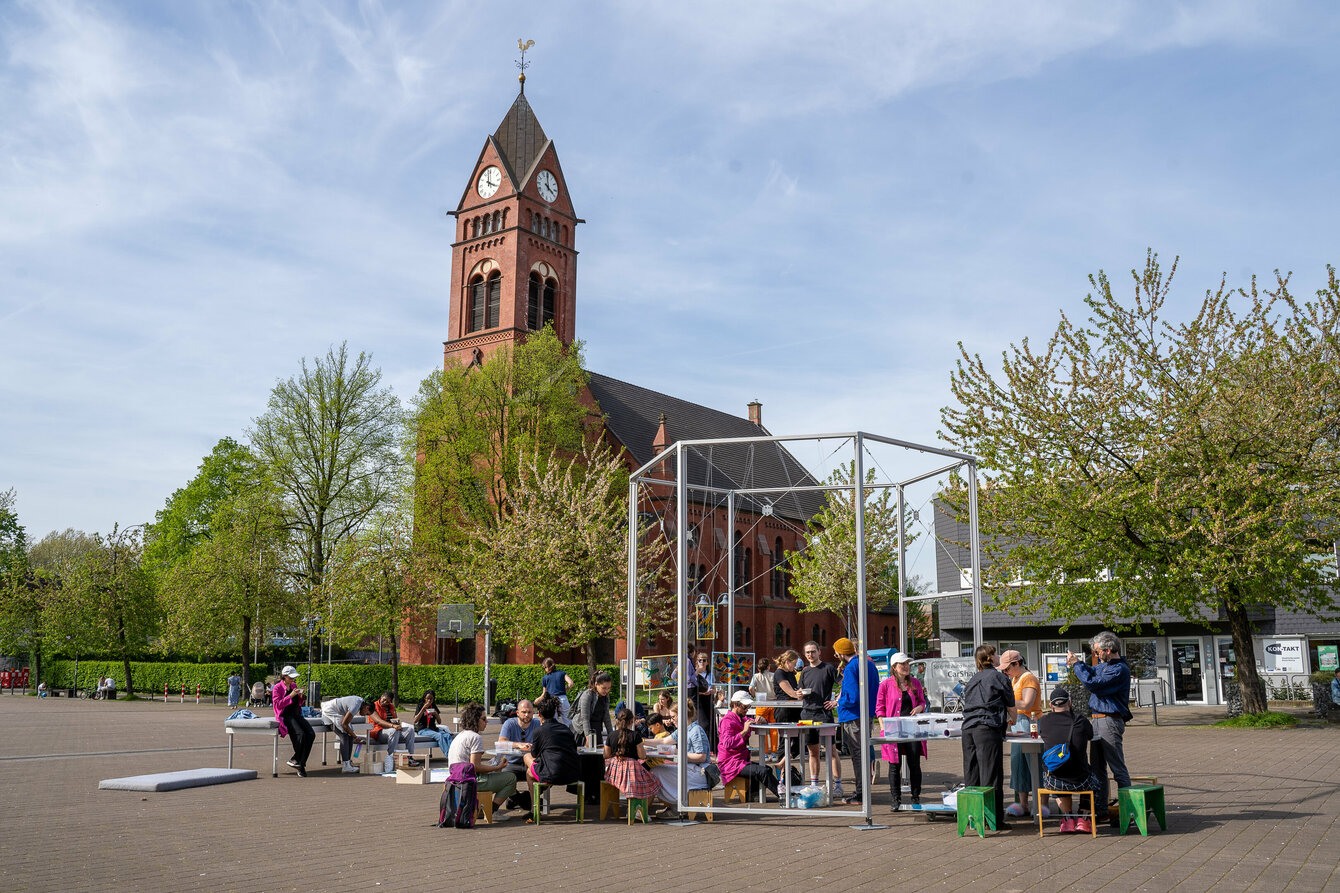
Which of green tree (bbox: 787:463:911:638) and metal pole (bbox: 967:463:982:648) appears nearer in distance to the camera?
metal pole (bbox: 967:463:982:648)

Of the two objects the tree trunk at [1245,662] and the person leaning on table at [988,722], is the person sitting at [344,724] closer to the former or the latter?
the person leaning on table at [988,722]

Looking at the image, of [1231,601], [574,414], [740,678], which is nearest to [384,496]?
[574,414]

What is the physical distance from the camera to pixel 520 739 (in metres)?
12.2

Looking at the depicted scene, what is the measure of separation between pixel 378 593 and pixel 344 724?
69.5 feet

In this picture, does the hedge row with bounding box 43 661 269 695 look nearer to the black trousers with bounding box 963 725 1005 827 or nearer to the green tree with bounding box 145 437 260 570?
the green tree with bounding box 145 437 260 570

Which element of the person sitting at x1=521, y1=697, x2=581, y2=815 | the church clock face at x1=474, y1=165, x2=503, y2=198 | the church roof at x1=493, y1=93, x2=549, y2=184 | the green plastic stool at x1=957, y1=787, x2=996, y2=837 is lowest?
the green plastic stool at x1=957, y1=787, x2=996, y2=837

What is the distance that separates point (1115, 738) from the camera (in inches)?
403

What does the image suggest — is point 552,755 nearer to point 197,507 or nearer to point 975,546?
point 975,546

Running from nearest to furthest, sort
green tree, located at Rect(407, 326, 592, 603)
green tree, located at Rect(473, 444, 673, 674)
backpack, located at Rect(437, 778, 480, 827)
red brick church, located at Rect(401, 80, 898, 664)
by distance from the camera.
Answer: backpack, located at Rect(437, 778, 480, 827) → green tree, located at Rect(473, 444, 673, 674) → green tree, located at Rect(407, 326, 592, 603) → red brick church, located at Rect(401, 80, 898, 664)

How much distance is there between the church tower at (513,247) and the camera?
49.9 m

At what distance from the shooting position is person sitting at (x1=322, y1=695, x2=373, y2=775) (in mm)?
15617

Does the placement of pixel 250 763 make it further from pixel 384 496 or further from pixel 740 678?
pixel 384 496

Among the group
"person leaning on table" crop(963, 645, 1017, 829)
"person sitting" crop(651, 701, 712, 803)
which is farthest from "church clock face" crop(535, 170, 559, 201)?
"person leaning on table" crop(963, 645, 1017, 829)

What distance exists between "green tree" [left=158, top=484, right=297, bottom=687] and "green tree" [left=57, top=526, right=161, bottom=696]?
3538 mm
